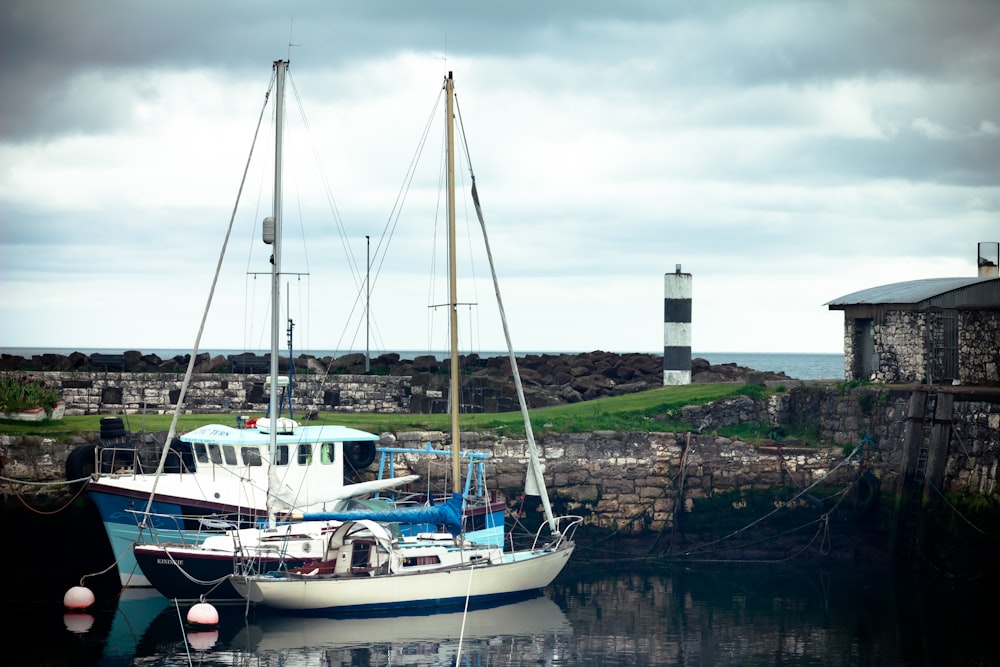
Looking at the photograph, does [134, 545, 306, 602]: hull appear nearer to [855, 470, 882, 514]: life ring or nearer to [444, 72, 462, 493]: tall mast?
[444, 72, 462, 493]: tall mast

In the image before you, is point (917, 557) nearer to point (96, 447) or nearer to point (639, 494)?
point (639, 494)

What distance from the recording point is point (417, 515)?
22.0m

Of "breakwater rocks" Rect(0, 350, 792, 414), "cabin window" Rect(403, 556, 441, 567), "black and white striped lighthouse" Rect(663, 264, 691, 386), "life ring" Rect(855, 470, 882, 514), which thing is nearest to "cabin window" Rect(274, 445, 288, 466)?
"cabin window" Rect(403, 556, 441, 567)

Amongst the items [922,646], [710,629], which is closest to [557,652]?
[710,629]

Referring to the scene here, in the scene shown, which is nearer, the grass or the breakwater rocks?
the grass

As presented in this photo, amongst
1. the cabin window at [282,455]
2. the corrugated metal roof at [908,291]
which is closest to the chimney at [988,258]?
the corrugated metal roof at [908,291]

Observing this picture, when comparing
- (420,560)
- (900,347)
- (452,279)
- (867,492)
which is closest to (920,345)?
(900,347)

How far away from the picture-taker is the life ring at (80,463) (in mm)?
24141

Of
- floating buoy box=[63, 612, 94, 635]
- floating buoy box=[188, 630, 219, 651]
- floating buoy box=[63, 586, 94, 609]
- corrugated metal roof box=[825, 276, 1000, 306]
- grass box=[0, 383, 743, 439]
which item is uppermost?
corrugated metal roof box=[825, 276, 1000, 306]

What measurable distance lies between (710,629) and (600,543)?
613 centimetres

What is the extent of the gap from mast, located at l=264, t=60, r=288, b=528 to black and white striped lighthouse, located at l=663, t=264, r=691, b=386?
12058 millimetres

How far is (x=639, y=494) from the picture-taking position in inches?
1040

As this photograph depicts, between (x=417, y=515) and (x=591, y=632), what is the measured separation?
153 inches

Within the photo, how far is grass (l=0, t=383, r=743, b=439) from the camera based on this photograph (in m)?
26.9
